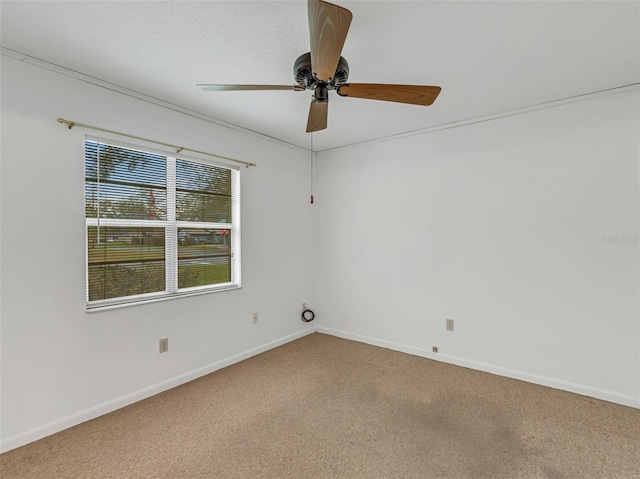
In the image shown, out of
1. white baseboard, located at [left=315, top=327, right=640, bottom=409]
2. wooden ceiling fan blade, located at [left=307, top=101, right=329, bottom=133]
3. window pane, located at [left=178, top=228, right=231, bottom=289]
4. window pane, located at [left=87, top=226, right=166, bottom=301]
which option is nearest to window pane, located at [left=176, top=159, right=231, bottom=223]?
window pane, located at [left=178, top=228, right=231, bottom=289]

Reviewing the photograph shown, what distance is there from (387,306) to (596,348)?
1.84 metres

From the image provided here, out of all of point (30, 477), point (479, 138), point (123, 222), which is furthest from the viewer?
point (479, 138)

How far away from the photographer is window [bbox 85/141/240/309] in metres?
2.33

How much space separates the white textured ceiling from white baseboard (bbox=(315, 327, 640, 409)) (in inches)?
94.6

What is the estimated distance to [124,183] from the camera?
8.05ft

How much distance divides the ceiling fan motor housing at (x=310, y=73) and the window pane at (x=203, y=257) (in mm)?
1774

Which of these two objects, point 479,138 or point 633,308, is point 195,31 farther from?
point 633,308

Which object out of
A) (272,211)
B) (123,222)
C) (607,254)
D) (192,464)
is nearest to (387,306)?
(272,211)

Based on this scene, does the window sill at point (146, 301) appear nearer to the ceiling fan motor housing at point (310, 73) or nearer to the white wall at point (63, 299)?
the white wall at point (63, 299)

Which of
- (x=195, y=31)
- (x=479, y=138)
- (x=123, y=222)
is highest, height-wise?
(x=195, y=31)

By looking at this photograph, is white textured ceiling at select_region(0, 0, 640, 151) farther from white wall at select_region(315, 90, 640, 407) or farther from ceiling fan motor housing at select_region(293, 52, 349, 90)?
white wall at select_region(315, 90, 640, 407)

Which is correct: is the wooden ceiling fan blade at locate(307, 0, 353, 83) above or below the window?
above

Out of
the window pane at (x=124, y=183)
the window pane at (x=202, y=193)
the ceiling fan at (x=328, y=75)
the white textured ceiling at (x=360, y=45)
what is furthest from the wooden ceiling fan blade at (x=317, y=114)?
the window pane at (x=124, y=183)

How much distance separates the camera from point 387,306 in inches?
143
